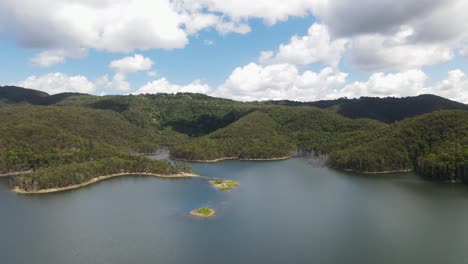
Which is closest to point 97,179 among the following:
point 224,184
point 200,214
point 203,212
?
point 224,184

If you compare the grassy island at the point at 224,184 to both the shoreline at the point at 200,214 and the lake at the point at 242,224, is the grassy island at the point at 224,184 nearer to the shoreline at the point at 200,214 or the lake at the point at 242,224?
the lake at the point at 242,224

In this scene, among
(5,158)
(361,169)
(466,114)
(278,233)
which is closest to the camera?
(278,233)

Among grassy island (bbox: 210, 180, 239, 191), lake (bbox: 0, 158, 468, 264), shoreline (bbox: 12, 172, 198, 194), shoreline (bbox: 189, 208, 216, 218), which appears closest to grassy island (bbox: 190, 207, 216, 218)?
shoreline (bbox: 189, 208, 216, 218)

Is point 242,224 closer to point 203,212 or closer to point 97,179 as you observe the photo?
point 203,212

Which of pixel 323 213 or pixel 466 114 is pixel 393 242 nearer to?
pixel 323 213

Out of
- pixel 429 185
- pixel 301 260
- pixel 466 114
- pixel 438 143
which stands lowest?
pixel 301 260

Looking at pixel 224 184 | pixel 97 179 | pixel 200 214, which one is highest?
pixel 224 184

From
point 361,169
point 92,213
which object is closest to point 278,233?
point 92,213
